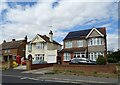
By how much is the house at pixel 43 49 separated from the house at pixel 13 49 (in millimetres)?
6289

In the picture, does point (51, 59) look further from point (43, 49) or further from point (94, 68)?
point (94, 68)

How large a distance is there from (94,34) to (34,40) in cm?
1767

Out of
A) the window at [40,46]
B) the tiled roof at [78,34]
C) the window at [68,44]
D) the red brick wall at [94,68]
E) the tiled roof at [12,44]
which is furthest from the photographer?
the tiled roof at [12,44]

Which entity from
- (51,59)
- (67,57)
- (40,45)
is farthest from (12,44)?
(67,57)

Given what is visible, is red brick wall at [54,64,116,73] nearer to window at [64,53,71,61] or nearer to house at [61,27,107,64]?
house at [61,27,107,64]

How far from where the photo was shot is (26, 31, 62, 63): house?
160 feet

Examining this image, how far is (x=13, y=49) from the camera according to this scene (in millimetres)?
59000

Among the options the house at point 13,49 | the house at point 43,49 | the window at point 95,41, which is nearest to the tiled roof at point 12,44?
the house at point 13,49

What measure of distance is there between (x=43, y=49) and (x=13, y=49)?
13116mm

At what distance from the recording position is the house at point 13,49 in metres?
58.3

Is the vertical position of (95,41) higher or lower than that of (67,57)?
higher

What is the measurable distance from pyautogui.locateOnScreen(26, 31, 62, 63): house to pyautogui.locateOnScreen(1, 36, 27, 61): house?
6.29 m

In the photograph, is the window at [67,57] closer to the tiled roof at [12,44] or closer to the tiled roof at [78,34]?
the tiled roof at [78,34]

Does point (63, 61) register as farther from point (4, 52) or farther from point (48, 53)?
point (4, 52)
